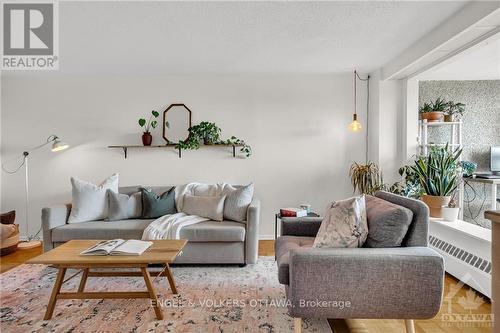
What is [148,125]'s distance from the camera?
4250mm

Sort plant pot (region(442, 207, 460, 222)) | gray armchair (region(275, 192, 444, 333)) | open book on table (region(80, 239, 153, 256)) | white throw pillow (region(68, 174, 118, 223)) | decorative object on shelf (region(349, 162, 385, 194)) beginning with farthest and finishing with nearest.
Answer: decorative object on shelf (region(349, 162, 385, 194)) < white throw pillow (region(68, 174, 118, 223)) < plant pot (region(442, 207, 460, 222)) < open book on table (region(80, 239, 153, 256)) < gray armchair (region(275, 192, 444, 333))

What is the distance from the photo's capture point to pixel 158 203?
3.53m

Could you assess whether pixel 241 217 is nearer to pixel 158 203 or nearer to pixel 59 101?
pixel 158 203

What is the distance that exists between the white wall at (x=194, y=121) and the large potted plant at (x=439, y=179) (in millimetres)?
1282

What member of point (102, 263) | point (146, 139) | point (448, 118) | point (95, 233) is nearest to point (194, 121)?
point (146, 139)

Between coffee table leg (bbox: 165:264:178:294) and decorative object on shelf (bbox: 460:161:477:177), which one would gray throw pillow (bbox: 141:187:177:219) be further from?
decorative object on shelf (bbox: 460:161:477:177)

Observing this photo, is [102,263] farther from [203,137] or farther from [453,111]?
[453,111]

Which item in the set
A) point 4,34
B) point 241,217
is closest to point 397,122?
point 241,217

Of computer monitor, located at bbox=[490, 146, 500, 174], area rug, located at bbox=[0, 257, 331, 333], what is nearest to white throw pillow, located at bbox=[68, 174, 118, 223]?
area rug, located at bbox=[0, 257, 331, 333]

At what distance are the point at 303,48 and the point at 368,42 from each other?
642 mm

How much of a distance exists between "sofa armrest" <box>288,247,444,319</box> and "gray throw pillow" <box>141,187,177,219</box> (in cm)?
216

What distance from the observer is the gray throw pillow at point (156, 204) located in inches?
138

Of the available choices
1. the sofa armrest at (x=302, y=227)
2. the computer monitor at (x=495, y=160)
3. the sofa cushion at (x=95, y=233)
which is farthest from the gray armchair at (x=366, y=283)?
the computer monitor at (x=495, y=160)

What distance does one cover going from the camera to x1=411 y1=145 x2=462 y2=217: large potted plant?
3.02 metres
